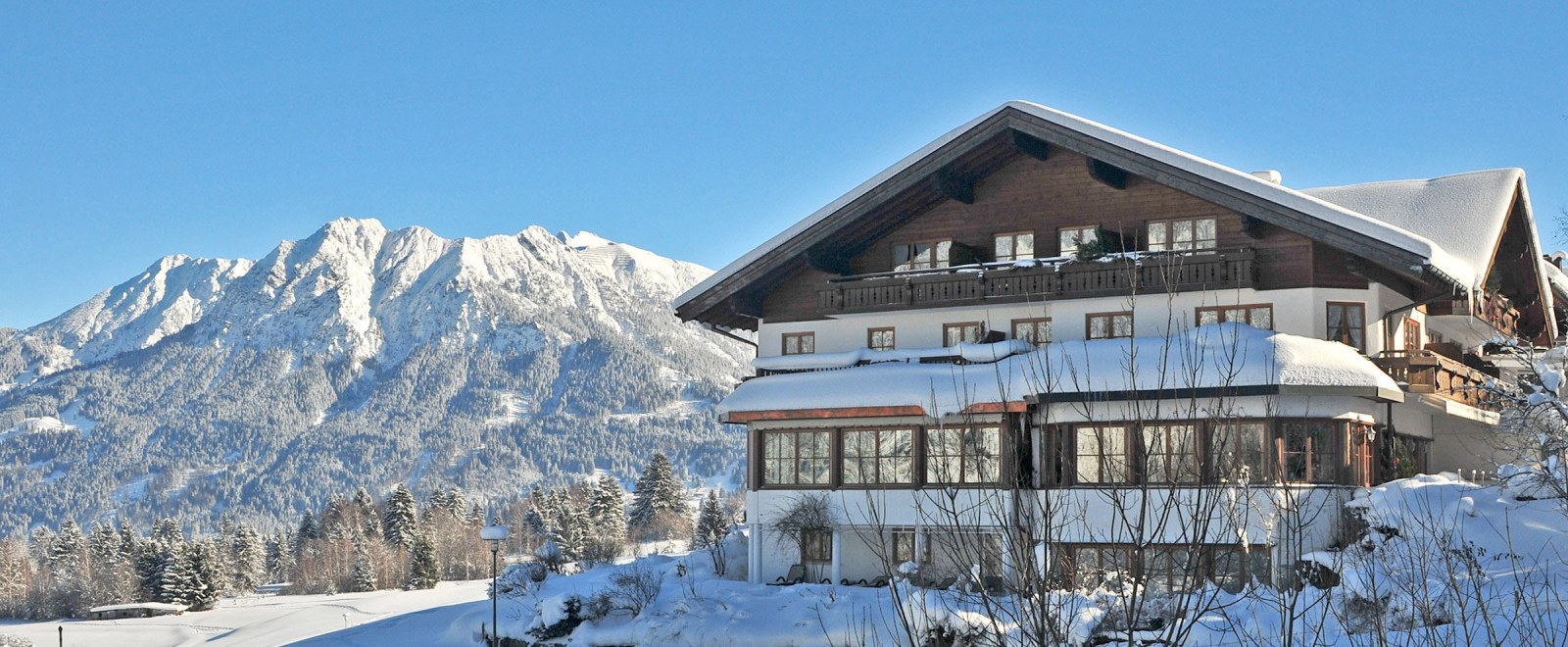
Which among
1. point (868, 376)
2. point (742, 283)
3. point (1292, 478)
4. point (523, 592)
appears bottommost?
point (523, 592)

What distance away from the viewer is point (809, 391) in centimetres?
3284

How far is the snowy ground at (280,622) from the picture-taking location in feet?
159

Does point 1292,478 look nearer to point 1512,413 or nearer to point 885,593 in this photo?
point 1512,413

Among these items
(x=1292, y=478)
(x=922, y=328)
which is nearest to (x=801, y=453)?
(x=922, y=328)

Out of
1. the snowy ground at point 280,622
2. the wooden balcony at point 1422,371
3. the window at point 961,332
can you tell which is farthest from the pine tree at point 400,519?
the wooden balcony at point 1422,371

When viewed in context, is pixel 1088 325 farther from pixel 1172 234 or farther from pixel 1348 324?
pixel 1348 324

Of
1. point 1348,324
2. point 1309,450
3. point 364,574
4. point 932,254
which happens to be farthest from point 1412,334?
point 364,574

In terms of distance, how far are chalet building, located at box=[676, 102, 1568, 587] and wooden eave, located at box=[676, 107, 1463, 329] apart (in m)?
0.05

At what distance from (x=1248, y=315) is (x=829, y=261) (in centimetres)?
931

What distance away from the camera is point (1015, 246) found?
111 feet

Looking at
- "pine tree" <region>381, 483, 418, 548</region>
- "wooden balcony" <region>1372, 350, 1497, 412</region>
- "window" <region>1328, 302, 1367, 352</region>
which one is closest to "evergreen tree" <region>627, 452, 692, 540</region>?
"pine tree" <region>381, 483, 418, 548</region>

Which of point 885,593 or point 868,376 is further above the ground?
point 868,376

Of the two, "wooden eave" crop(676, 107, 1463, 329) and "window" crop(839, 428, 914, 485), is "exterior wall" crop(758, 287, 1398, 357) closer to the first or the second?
A: "wooden eave" crop(676, 107, 1463, 329)

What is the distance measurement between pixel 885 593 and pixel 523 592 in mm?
9606
